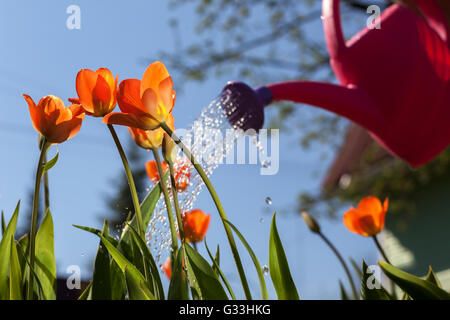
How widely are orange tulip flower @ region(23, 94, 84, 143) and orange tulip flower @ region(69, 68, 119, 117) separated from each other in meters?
0.02

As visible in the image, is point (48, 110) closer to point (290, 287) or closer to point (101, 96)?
point (101, 96)

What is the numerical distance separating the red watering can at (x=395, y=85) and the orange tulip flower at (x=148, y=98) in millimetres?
676

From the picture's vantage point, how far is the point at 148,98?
1.72 feet

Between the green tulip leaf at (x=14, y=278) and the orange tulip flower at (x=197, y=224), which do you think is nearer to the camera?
the green tulip leaf at (x=14, y=278)

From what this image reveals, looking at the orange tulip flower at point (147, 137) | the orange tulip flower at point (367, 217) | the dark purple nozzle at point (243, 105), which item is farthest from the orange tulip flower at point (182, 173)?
the orange tulip flower at point (367, 217)

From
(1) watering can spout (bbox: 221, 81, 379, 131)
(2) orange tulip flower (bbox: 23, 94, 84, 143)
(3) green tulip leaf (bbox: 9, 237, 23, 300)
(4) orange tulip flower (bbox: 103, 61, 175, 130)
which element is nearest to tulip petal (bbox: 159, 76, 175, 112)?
(4) orange tulip flower (bbox: 103, 61, 175, 130)

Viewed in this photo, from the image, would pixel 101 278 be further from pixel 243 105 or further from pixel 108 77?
pixel 243 105

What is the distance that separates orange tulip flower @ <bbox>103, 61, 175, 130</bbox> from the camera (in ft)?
1.72

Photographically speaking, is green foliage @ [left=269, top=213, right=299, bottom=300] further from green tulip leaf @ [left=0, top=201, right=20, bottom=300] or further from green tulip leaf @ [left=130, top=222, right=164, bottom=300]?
green tulip leaf @ [left=0, top=201, right=20, bottom=300]

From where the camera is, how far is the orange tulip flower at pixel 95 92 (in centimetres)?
56

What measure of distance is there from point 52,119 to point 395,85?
0.92 meters

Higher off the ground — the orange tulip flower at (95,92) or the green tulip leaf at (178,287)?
Result: the orange tulip flower at (95,92)

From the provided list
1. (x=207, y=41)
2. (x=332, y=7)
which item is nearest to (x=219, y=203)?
(x=332, y=7)

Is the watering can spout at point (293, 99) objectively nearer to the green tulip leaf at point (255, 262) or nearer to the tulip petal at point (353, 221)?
the tulip petal at point (353, 221)
